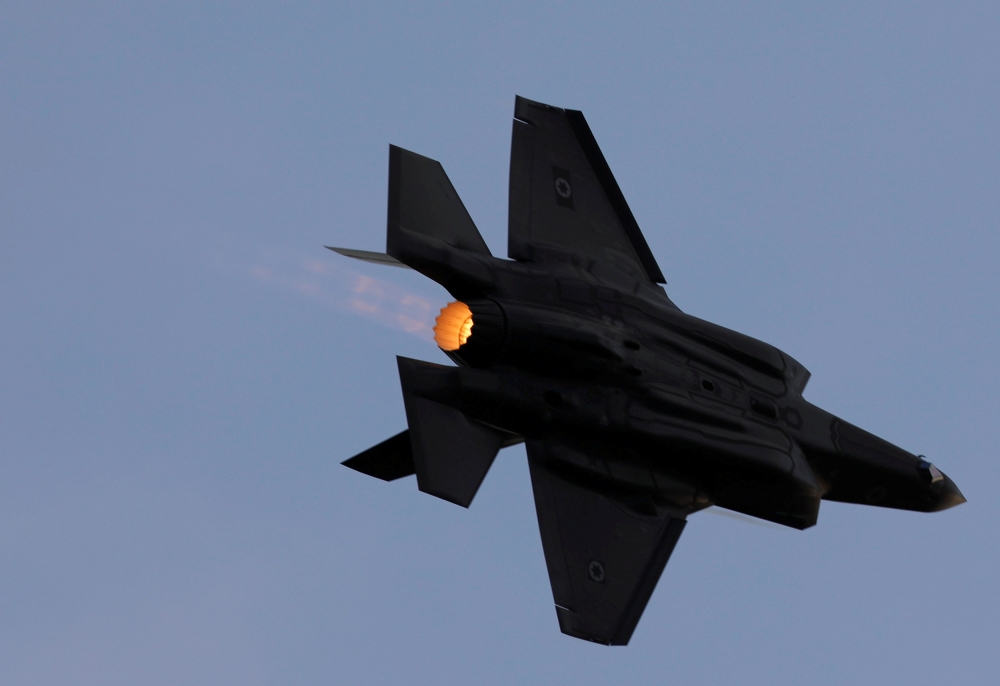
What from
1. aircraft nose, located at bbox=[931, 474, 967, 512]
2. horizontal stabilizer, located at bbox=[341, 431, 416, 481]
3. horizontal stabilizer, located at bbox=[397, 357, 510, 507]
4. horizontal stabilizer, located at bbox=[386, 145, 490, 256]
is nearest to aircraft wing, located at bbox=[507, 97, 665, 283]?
horizontal stabilizer, located at bbox=[386, 145, 490, 256]

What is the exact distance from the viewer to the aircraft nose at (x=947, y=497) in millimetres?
30172

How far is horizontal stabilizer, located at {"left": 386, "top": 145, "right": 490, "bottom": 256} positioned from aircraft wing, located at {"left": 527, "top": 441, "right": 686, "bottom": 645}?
3.93m

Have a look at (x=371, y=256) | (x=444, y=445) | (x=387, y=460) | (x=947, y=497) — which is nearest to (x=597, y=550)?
(x=444, y=445)

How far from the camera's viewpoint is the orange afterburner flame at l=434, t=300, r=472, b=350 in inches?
1014

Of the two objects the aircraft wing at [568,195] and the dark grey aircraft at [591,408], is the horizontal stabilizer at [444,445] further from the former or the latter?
the aircraft wing at [568,195]

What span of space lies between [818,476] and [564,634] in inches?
263

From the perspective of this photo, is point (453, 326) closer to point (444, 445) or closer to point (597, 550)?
point (444, 445)

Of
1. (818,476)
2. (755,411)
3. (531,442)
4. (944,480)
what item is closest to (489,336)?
(531,442)

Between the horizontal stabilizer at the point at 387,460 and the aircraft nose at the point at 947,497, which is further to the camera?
the aircraft nose at the point at 947,497

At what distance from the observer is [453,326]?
25891 mm

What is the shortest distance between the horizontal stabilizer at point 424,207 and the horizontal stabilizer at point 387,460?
3.23 metres

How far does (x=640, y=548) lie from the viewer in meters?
26.4

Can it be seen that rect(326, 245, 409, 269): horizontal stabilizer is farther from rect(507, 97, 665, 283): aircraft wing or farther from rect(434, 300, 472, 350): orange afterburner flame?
rect(507, 97, 665, 283): aircraft wing

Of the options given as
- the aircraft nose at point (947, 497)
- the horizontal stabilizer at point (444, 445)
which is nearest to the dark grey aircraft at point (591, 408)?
the horizontal stabilizer at point (444, 445)
